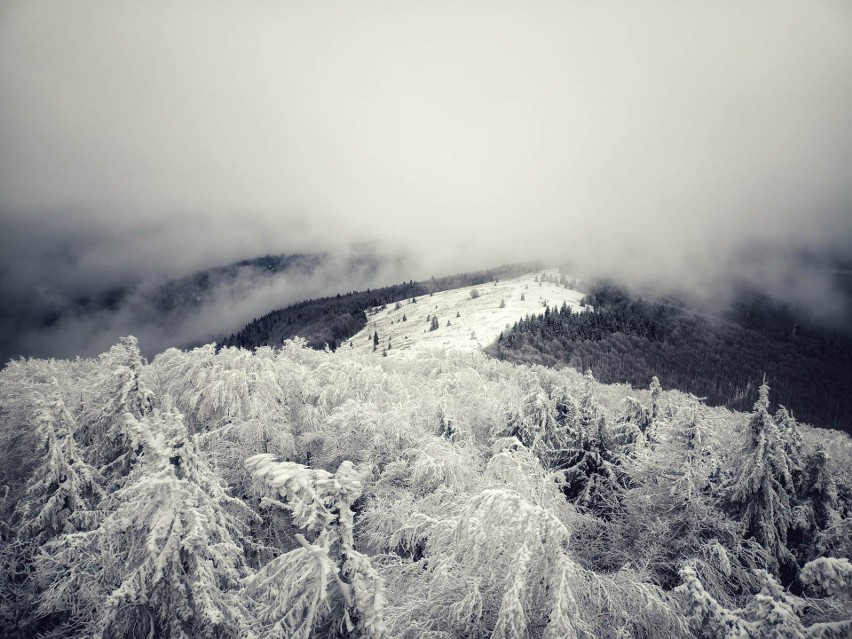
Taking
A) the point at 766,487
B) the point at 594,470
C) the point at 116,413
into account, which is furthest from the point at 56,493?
the point at 766,487

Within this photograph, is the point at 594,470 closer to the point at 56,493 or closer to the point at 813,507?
the point at 813,507

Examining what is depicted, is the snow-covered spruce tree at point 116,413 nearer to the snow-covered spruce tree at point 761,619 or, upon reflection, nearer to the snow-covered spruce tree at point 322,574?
the snow-covered spruce tree at point 322,574

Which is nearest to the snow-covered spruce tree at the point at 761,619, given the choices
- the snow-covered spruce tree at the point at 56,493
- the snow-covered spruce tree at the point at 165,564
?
the snow-covered spruce tree at the point at 165,564

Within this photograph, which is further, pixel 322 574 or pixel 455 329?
pixel 455 329

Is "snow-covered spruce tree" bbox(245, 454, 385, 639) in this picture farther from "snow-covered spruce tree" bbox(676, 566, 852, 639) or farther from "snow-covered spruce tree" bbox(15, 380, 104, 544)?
"snow-covered spruce tree" bbox(15, 380, 104, 544)

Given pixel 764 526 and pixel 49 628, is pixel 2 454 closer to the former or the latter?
pixel 49 628

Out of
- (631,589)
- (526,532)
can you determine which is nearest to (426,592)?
(526,532)

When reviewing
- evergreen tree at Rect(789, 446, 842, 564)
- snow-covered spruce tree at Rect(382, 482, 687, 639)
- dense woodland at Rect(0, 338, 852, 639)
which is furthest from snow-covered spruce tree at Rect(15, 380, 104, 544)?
evergreen tree at Rect(789, 446, 842, 564)
